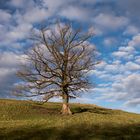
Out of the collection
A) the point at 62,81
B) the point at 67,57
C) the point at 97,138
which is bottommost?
the point at 97,138

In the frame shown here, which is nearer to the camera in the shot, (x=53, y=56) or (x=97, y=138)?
(x=97, y=138)

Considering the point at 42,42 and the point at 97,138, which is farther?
the point at 42,42

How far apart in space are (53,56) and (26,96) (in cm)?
725

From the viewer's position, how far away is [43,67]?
182 ft

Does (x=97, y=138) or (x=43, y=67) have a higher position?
(x=43, y=67)

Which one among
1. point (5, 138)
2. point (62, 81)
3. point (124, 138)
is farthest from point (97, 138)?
point (62, 81)

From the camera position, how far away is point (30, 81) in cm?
5575

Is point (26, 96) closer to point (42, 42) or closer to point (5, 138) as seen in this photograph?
point (42, 42)

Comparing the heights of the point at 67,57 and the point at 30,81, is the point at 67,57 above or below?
above

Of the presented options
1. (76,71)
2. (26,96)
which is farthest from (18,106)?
(76,71)

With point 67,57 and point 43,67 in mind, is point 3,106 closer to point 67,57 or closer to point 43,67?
point 43,67

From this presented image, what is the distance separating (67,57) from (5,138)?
113ft

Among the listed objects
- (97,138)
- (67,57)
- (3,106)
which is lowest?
(97,138)

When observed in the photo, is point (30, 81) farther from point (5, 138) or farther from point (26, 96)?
point (5, 138)
